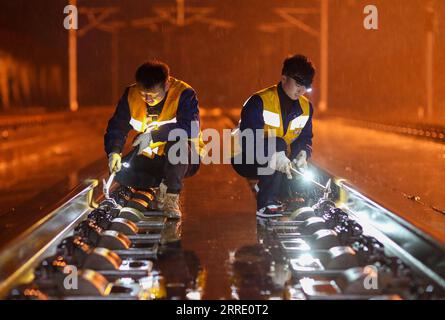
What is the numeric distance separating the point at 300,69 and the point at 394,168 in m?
4.64

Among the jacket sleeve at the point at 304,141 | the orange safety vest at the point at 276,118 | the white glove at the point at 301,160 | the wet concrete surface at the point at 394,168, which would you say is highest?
the orange safety vest at the point at 276,118

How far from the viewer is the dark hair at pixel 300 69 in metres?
5.95

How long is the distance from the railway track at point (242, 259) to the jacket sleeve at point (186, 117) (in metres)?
0.70

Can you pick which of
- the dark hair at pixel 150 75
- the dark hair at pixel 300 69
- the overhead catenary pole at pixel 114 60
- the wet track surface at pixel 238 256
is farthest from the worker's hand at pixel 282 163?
the overhead catenary pole at pixel 114 60

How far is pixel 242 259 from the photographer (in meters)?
4.94

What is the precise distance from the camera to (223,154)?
44.7ft

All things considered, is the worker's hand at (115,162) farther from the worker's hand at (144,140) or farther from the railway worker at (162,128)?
the worker's hand at (144,140)

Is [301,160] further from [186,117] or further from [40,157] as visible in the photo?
[40,157]

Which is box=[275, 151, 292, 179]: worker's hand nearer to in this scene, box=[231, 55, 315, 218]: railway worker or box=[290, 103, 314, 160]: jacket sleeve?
box=[231, 55, 315, 218]: railway worker

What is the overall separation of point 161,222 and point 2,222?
1.30 m

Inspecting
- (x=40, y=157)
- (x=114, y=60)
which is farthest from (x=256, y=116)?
(x=114, y=60)

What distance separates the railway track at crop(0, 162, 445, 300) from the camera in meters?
4.05

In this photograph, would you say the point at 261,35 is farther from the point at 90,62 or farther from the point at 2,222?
the point at 2,222

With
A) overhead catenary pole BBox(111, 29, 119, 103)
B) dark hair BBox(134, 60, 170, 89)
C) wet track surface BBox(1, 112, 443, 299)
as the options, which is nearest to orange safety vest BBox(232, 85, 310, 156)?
wet track surface BBox(1, 112, 443, 299)
